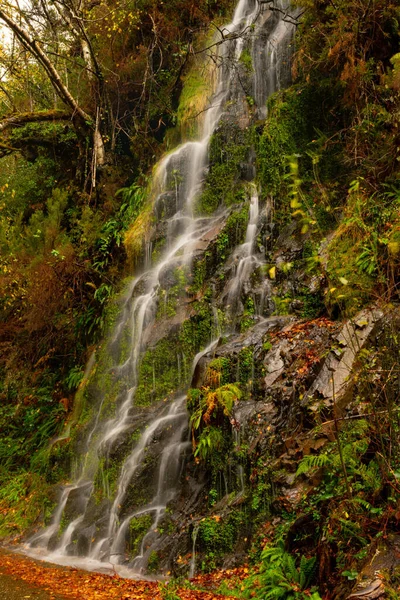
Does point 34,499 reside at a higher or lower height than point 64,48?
lower

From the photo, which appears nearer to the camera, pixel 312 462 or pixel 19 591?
pixel 312 462

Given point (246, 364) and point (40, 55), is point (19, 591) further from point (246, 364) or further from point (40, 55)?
point (40, 55)

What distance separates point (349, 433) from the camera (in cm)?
514

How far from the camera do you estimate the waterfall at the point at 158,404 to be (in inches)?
283

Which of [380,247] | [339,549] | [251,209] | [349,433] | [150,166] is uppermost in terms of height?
[150,166]

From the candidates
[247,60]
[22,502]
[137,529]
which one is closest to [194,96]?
[247,60]

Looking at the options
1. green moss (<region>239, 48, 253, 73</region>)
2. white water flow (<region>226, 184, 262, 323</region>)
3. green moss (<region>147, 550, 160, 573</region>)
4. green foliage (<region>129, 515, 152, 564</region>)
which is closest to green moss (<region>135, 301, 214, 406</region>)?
white water flow (<region>226, 184, 262, 323</region>)

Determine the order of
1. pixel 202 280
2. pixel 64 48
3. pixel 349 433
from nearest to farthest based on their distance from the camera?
pixel 349 433, pixel 202 280, pixel 64 48

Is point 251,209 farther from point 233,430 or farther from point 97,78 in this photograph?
point 97,78

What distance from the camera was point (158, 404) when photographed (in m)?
8.56

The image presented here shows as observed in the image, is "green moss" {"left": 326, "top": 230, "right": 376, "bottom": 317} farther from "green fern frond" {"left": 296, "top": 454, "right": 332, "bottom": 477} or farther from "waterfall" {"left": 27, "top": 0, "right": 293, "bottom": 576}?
"green fern frond" {"left": 296, "top": 454, "right": 332, "bottom": 477}

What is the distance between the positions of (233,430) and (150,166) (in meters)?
8.70

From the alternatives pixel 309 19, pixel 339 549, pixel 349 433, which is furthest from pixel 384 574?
pixel 309 19

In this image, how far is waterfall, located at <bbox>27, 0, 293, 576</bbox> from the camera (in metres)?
7.19
